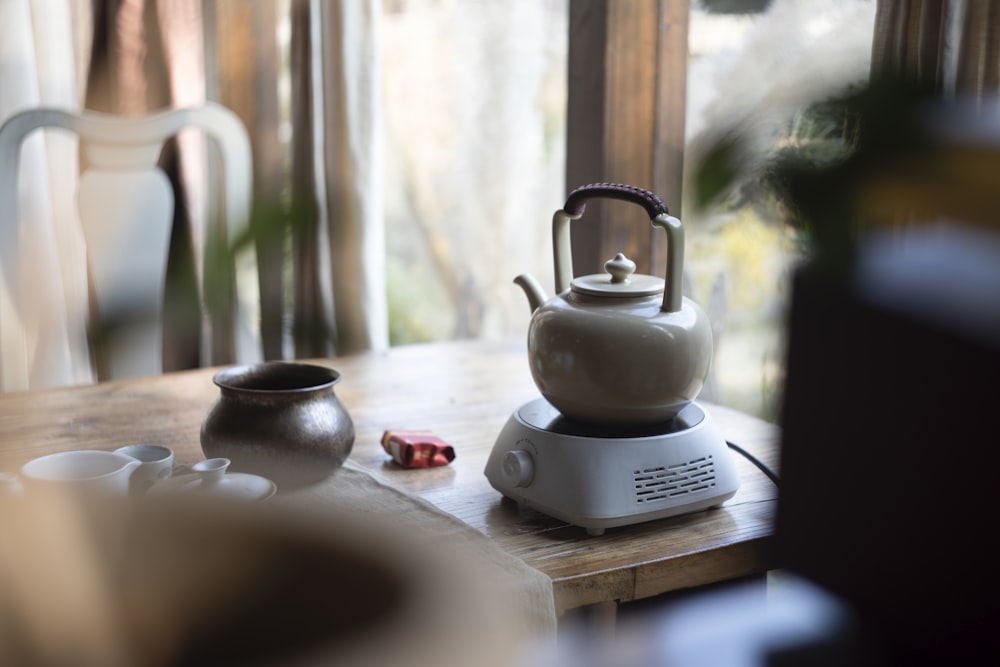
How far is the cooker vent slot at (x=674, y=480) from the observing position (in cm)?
113

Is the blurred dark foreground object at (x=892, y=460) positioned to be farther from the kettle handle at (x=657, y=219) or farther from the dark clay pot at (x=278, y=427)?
the dark clay pot at (x=278, y=427)

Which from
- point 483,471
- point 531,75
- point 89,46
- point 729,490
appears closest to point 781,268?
point 729,490

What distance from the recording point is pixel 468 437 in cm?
146

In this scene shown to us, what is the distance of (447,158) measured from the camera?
398 cm

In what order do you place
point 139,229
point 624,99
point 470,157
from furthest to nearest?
point 470,157 < point 624,99 < point 139,229

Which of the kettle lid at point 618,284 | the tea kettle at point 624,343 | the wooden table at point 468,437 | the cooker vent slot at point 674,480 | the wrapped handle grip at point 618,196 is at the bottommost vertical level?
the wooden table at point 468,437

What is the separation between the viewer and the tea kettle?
1129mm

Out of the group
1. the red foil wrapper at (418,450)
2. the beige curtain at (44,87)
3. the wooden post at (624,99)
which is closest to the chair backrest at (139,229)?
the red foil wrapper at (418,450)

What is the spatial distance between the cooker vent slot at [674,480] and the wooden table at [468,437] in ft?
0.13

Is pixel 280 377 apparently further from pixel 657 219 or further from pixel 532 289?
pixel 657 219

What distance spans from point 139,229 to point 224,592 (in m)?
1.12

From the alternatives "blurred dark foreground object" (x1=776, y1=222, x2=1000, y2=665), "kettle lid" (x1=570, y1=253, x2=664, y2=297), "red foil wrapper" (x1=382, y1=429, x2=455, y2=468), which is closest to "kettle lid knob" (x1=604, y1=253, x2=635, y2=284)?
"kettle lid" (x1=570, y1=253, x2=664, y2=297)

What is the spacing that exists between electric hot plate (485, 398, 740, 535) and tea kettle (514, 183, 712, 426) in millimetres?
31

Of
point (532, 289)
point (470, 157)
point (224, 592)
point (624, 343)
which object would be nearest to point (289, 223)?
point (224, 592)
